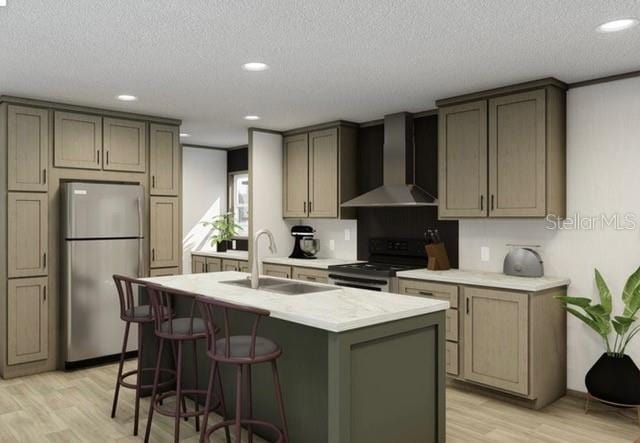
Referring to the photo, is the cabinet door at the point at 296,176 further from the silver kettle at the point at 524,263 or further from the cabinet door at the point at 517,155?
the silver kettle at the point at 524,263

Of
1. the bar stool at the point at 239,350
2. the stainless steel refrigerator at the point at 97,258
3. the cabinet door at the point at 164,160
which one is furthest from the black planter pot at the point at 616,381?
the cabinet door at the point at 164,160

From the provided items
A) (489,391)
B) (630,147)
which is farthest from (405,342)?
(630,147)

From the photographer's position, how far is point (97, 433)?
10.4ft

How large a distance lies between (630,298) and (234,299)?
8.47 ft

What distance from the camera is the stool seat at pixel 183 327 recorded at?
291 cm

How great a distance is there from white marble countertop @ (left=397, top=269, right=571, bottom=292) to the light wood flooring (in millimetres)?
882

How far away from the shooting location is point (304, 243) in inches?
228

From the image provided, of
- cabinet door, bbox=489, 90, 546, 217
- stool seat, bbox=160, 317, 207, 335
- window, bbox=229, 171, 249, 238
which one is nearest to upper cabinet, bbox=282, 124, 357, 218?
window, bbox=229, 171, 249, 238

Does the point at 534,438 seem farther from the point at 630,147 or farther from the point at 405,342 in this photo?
the point at 630,147

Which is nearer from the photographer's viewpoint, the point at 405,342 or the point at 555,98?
the point at 405,342

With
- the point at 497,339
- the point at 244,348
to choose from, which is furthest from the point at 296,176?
the point at 244,348

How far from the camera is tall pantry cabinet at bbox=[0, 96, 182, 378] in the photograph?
4.27 metres

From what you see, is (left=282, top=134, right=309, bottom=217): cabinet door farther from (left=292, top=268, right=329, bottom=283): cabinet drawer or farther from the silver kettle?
the silver kettle

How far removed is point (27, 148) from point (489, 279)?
13.1 ft
